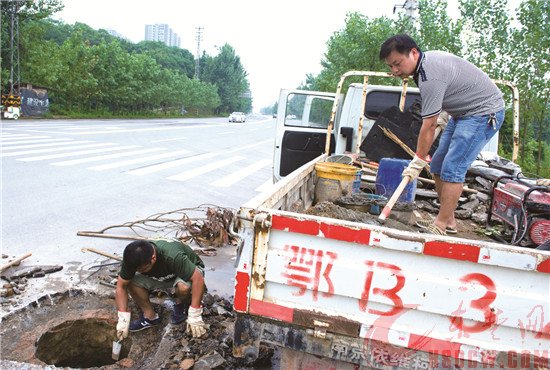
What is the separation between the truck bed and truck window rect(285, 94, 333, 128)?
450 centimetres

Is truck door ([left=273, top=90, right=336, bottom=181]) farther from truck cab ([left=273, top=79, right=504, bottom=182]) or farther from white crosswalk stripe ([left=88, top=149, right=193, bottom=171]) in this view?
white crosswalk stripe ([left=88, top=149, right=193, bottom=171])

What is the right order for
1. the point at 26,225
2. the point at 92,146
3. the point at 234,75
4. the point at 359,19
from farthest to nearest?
1. the point at 234,75
2. the point at 359,19
3. the point at 92,146
4. the point at 26,225

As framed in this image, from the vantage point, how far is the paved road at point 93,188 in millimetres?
5238

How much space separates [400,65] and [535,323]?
2.11m

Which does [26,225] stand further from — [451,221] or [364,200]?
[451,221]

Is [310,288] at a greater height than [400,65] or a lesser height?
lesser

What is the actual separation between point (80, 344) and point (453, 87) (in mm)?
3857

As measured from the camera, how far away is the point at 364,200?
3.82 meters

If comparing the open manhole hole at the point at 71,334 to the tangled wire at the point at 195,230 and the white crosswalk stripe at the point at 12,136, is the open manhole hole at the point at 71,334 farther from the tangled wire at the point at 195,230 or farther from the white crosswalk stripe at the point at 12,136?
the white crosswalk stripe at the point at 12,136

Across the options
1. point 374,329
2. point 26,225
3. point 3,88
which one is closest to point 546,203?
point 374,329

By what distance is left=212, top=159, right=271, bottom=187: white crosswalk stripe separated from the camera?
405 inches

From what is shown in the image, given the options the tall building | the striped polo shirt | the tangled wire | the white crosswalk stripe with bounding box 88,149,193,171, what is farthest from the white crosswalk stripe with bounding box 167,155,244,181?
the tall building

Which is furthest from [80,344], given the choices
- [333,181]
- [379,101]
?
[379,101]

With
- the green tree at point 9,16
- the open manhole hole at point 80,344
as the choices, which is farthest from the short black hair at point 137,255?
the green tree at point 9,16
